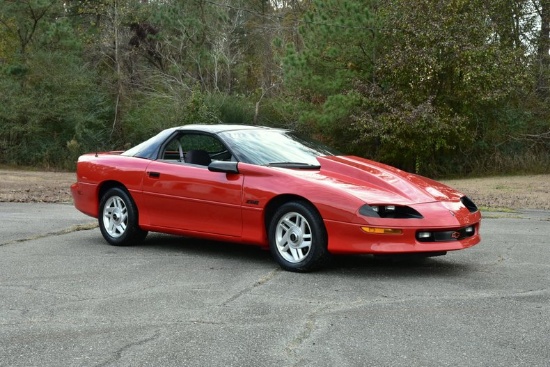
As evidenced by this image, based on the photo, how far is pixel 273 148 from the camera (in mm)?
8477

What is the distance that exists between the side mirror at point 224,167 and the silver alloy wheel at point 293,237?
0.77m

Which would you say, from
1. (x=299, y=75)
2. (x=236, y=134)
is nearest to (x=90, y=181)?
(x=236, y=134)

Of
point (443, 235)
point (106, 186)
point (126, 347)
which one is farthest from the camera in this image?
point (106, 186)

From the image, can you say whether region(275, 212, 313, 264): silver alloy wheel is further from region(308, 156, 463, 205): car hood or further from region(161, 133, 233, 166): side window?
region(161, 133, 233, 166): side window

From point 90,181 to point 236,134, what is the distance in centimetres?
209

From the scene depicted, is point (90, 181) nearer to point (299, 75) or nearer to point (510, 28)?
point (299, 75)

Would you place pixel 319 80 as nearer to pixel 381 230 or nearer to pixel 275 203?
pixel 275 203

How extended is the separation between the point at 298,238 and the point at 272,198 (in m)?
0.47

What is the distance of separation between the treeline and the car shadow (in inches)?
702

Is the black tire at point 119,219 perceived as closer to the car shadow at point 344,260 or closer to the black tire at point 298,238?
the car shadow at point 344,260

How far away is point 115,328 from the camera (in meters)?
5.54

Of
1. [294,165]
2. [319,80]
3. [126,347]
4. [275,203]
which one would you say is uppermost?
[319,80]

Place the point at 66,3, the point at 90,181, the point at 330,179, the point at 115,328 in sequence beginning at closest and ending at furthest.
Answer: the point at 115,328
the point at 330,179
the point at 90,181
the point at 66,3

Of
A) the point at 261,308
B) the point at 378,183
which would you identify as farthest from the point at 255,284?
the point at 378,183
